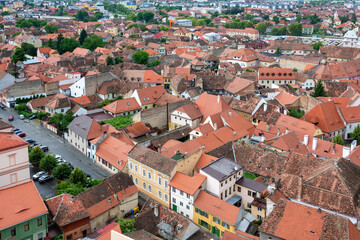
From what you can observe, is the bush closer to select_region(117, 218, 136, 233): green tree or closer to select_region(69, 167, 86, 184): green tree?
select_region(69, 167, 86, 184): green tree

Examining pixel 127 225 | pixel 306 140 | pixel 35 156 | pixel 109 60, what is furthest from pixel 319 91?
pixel 109 60

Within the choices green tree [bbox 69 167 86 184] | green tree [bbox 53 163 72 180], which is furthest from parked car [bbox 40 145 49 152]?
green tree [bbox 69 167 86 184]

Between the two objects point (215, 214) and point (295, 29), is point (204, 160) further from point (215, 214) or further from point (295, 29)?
point (295, 29)

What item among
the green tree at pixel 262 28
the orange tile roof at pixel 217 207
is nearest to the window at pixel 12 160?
the orange tile roof at pixel 217 207

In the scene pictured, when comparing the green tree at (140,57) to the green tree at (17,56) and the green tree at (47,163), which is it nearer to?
the green tree at (17,56)

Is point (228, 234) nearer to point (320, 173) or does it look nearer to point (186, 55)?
point (320, 173)

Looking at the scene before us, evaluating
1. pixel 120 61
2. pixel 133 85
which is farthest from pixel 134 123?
pixel 120 61
